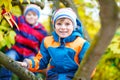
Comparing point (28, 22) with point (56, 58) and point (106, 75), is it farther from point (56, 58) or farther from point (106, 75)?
point (56, 58)

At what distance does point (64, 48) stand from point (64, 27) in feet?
0.76

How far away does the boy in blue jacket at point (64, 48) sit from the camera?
4.30 m

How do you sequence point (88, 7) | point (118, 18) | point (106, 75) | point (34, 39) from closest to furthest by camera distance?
point (118, 18) < point (34, 39) < point (106, 75) < point (88, 7)

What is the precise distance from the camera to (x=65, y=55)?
428cm

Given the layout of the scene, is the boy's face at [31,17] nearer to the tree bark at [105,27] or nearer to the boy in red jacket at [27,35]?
the boy in red jacket at [27,35]

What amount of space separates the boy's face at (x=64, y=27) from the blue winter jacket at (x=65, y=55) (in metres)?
0.05

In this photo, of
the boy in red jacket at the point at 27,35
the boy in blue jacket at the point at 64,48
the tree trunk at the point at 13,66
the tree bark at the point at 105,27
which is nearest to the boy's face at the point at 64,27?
the boy in blue jacket at the point at 64,48

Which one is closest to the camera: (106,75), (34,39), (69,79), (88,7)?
(69,79)

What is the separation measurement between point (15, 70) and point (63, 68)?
0.82 metres

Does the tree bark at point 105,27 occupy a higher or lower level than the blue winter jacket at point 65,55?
higher

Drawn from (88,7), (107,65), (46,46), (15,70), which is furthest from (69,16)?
(88,7)

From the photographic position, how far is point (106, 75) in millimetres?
6844

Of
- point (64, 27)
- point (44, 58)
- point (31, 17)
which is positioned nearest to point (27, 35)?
point (31, 17)

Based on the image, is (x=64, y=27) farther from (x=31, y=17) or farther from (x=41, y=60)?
(x=31, y=17)
